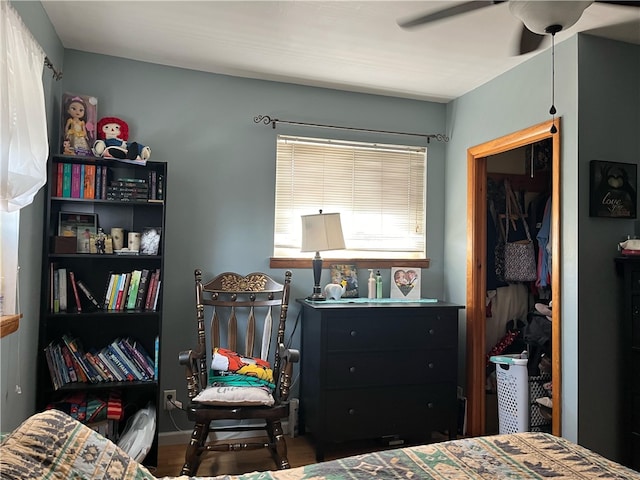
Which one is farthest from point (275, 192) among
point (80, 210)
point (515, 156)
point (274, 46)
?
point (515, 156)

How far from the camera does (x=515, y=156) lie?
401 cm

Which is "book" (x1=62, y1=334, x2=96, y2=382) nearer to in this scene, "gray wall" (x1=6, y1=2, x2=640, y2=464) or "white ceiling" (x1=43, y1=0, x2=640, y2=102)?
"gray wall" (x1=6, y1=2, x2=640, y2=464)

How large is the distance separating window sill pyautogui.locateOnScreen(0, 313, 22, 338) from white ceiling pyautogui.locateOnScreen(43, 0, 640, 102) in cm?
154

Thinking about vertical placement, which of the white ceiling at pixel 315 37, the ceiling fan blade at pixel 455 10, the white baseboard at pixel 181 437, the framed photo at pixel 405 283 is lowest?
the white baseboard at pixel 181 437

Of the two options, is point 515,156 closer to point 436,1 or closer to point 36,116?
point 436,1

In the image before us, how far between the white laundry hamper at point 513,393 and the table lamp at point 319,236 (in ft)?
4.31

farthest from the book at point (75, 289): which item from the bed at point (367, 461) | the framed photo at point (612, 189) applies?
the framed photo at point (612, 189)

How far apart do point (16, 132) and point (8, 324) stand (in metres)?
0.74

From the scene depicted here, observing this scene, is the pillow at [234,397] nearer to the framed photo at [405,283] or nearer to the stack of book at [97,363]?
the stack of book at [97,363]

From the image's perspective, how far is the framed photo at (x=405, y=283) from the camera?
357 cm

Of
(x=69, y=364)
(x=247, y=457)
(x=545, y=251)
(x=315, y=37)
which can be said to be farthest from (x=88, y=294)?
(x=545, y=251)

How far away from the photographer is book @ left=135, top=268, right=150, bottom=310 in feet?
9.19

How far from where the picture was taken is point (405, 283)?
11.8 feet

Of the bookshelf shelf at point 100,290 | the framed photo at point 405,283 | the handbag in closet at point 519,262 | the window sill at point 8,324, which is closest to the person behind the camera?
the window sill at point 8,324
